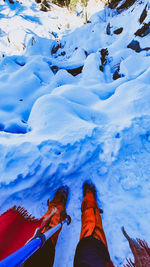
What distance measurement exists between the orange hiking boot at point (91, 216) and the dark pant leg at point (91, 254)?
0.04 m

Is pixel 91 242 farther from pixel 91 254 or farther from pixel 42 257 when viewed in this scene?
pixel 42 257

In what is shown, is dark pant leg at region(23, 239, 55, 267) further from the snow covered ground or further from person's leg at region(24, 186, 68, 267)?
the snow covered ground

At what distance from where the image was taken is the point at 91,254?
795 mm

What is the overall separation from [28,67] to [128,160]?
522cm

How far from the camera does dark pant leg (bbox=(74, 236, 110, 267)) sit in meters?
0.76

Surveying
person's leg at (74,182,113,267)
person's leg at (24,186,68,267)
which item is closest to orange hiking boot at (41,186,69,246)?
person's leg at (24,186,68,267)

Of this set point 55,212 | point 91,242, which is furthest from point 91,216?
point 55,212

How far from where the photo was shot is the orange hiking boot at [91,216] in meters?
0.94

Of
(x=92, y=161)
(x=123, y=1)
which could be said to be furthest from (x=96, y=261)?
(x=123, y=1)

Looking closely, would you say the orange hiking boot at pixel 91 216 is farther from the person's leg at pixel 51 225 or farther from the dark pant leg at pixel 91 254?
the person's leg at pixel 51 225

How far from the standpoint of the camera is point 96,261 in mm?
766

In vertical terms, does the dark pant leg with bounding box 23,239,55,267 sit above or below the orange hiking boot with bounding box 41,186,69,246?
below

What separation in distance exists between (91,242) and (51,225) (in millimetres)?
372

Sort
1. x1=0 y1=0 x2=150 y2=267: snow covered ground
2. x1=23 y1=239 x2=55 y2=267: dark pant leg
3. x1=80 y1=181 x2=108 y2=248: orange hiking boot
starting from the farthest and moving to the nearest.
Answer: x1=0 y1=0 x2=150 y2=267: snow covered ground → x1=80 y1=181 x2=108 y2=248: orange hiking boot → x1=23 y1=239 x2=55 y2=267: dark pant leg
